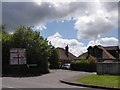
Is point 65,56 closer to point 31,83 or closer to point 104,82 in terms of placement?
point 104,82

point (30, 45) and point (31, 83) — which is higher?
point (30, 45)

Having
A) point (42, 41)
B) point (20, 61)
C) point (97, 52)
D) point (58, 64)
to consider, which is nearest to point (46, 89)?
point (20, 61)

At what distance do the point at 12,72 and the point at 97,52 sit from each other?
44495 millimetres

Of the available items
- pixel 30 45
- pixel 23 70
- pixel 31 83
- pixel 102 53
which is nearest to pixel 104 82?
pixel 31 83

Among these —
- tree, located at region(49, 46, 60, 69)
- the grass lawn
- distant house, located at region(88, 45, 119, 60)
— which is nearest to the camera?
the grass lawn

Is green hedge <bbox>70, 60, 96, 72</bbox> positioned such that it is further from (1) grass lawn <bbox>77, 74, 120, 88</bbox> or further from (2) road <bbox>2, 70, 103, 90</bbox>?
(1) grass lawn <bbox>77, 74, 120, 88</bbox>

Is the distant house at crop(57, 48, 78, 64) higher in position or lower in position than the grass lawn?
higher

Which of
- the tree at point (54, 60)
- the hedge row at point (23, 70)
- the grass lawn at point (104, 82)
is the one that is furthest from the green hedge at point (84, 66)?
the grass lawn at point (104, 82)

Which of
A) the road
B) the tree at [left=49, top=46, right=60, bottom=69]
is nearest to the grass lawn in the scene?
the road

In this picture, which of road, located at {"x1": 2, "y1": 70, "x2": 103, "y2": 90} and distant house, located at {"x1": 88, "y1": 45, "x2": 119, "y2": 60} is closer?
road, located at {"x1": 2, "y1": 70, "x2": 103, "y2": 90}

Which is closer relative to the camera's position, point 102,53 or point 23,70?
point 23,70

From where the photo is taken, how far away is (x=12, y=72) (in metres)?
47.8

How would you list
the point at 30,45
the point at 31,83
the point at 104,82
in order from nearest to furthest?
the point at 31,83 → the point at 104,82 → the point at 30,45

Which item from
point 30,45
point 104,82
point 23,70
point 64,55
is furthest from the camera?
point 64,55
